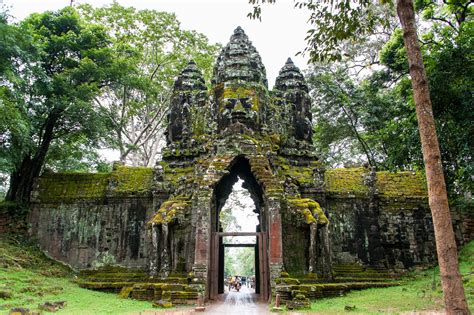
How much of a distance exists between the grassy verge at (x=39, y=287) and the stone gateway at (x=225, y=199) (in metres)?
0.66

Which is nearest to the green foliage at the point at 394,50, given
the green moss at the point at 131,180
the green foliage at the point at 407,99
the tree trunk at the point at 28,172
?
the green foliage at the point at 407,99

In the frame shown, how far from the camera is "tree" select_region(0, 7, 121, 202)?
49.9 feet

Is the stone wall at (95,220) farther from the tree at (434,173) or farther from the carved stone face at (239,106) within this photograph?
the tree at (434,173)

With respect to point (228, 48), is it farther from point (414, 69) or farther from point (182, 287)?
point (414, 69)

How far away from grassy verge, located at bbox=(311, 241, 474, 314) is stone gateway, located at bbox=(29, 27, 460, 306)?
0.92 metres

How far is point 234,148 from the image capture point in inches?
541

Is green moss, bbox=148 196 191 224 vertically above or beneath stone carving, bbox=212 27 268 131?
beneath

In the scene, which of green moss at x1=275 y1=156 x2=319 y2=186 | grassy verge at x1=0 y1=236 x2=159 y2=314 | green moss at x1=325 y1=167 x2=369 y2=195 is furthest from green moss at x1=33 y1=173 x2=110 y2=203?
green moss at x1=325 y1=167 x2=369 y2=195

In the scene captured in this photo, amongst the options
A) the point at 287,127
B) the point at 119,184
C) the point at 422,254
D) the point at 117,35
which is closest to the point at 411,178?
the point at 422,254

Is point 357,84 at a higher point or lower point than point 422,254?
higher

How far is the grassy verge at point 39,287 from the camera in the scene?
Answer: 392 inches

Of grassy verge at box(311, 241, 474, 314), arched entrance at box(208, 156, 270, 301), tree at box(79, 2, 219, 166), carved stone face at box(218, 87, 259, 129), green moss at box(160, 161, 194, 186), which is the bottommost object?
grassy verge at box(311, 241, 474, 314)

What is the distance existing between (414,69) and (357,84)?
19.0m

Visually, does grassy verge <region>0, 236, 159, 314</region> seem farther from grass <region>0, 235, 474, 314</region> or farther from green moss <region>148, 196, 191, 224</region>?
green moss <region>148, 196, 191, 224</region>
